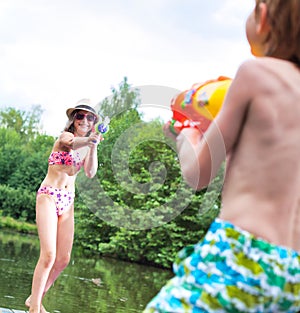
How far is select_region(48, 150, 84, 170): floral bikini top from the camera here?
6.40m

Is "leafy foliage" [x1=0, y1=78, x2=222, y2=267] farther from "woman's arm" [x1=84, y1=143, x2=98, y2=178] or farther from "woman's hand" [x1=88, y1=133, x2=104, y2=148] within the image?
"woman's hand" [x1=88, y1=133, x2=104, y2=148]

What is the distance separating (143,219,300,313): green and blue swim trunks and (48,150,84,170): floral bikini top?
4542mm

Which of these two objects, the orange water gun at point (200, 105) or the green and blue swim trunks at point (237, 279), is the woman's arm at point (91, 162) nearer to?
the orange water gun at point (200, 105)

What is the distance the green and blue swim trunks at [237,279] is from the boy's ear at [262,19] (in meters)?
0.54

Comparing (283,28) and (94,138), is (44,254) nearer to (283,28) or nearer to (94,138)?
(94,138)

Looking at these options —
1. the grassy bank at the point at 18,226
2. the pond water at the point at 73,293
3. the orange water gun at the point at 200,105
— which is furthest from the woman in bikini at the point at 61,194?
the grassy bank at the point at 18,226

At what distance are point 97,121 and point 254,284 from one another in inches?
188

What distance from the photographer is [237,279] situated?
1875mm

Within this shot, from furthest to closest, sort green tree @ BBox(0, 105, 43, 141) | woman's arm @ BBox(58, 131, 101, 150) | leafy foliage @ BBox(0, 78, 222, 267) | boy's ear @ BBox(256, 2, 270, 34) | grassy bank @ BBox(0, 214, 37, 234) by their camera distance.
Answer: green tree @ BBox(0, 105, 43, 141) → grassy bank @ BBox(0, 214, 37, 234) → leafy foliage @ BBox(0, 78, 222, 267) → woman's arm @ BBox(58, 131, 101, 150) → boy's ear @ BBox(256, 2, 270, 34)

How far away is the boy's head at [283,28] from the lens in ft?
6.42

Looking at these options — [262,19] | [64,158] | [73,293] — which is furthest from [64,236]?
[262,19]

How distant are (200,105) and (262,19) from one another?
16.9 inches

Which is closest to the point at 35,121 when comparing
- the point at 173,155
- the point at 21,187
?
the point at 21,187

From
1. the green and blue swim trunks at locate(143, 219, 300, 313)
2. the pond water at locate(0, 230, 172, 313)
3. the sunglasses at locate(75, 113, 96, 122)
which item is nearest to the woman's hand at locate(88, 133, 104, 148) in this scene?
the sunglasses at locate(75, 113, 96, 122)
